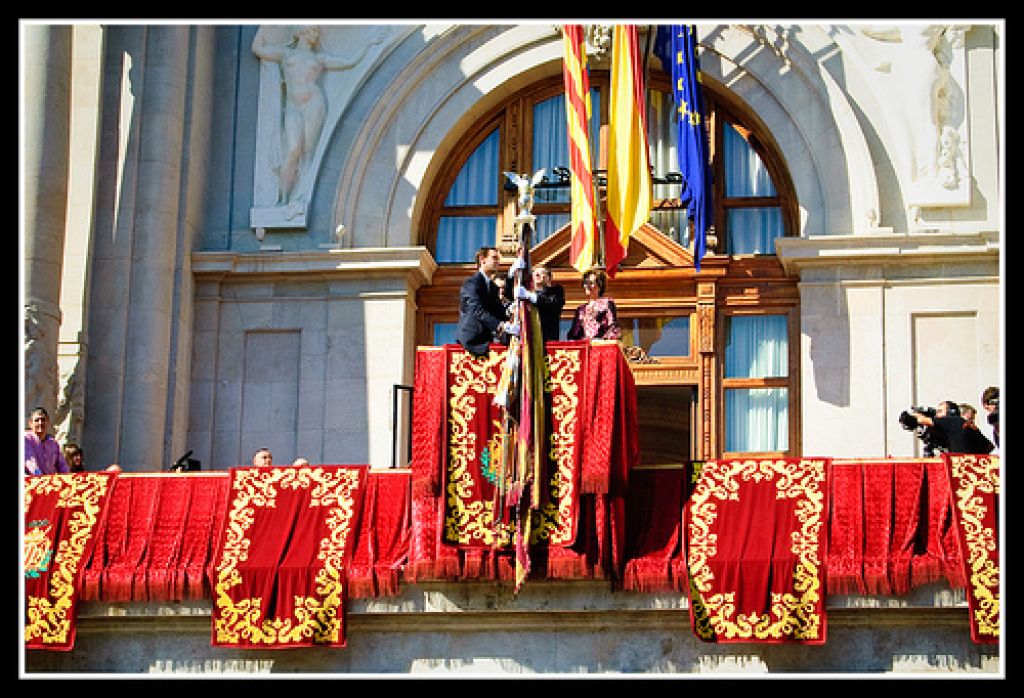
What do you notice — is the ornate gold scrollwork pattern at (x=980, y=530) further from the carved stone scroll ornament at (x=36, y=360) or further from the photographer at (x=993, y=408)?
the carved stone scroll ornament at (x=36, y=360)

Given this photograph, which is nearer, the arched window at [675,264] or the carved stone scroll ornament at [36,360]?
the carved stone scroll ornament at [36,360]

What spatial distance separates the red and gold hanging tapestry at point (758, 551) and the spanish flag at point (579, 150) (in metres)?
2.83

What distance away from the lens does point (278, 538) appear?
15.0 meters

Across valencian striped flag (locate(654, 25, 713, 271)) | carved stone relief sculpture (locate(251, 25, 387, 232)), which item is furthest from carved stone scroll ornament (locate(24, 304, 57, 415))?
valencian striped flag (locate(654, 25, 713, 271))

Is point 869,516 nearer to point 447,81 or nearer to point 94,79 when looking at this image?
point 447,81

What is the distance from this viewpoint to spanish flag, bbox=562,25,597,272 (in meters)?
16.8

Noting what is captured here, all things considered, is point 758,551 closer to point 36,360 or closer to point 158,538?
point 158,538

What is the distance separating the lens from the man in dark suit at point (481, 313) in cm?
1491

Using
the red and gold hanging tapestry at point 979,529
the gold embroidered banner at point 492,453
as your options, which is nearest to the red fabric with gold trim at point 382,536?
the gold embroidered banner at point 492,453

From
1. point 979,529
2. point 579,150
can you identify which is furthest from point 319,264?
point 979,529

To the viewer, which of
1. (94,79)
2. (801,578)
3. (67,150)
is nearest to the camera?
(801,578)

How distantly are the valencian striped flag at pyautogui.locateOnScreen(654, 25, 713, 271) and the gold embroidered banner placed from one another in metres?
3.46

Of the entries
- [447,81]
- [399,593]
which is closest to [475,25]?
[447,81]

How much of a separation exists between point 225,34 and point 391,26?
69.6 inches
